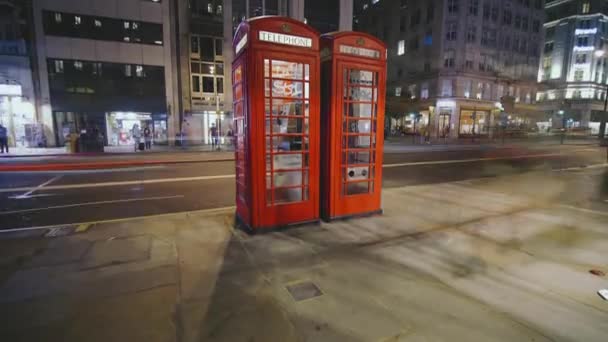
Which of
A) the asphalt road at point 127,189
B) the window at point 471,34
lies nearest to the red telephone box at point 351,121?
the asphalt road at point 127,189

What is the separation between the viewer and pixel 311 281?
338 centimetres

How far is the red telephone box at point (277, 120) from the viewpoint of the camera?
4.25 meters

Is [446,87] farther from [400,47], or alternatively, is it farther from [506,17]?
[506,17]

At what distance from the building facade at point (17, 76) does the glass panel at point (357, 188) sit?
26046 mm

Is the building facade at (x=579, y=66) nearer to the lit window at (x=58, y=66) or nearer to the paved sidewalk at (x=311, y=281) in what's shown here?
the paved sidewalk at (x=311, y=281)

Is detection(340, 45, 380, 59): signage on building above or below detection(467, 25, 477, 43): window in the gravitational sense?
below

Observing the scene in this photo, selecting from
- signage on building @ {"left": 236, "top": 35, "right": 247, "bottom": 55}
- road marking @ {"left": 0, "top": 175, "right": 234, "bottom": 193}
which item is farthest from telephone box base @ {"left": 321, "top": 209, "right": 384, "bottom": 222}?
road marking @ {"left": 0, "top": 175, "right": 234, "bottom": 193}

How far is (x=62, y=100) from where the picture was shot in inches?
898

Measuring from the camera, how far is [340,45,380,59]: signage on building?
15.8 ft

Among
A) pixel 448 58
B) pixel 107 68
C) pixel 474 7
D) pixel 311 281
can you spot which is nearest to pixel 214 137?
pixel 107 68

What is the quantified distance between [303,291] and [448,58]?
139ft

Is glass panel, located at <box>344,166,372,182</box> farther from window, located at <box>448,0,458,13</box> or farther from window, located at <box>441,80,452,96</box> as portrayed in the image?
window, located at <box>448,0,458,13</box>

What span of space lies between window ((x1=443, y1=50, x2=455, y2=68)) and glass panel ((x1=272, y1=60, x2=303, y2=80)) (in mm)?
39645

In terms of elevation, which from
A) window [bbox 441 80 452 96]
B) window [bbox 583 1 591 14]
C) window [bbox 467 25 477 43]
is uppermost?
window [bbox 583 1 591 14]
